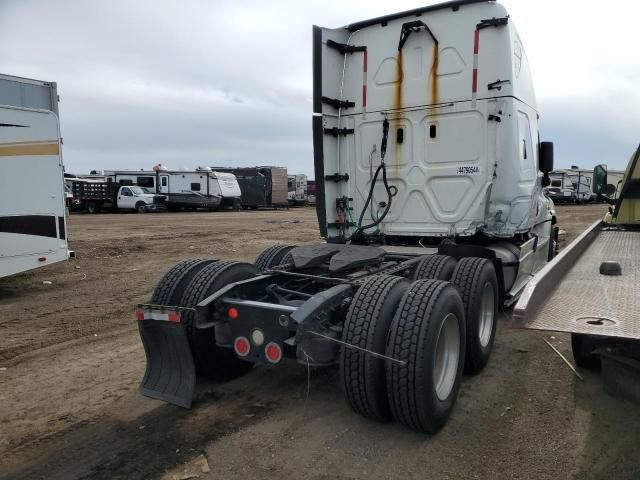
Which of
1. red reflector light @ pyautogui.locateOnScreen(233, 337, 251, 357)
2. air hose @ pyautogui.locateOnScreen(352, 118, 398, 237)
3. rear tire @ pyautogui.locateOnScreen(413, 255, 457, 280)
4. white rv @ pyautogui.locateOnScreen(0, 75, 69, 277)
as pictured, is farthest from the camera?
white rv @ pyautogui.locateOnScreen(0, 75, 69, 277)

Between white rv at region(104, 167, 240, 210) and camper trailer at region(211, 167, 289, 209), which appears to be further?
camper trailer at region(211, 167, 289, 209)

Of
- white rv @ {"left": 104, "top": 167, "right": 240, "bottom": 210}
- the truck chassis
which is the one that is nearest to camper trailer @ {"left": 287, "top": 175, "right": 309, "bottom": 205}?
white rv @ {"left": 104, "top": 167, "right": 240, "bottom": 210}

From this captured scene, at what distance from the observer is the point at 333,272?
15.2 feet

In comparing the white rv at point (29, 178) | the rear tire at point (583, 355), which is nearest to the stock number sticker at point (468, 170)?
the rear tire at point (583, 355)

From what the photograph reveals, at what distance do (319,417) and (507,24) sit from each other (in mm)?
4494

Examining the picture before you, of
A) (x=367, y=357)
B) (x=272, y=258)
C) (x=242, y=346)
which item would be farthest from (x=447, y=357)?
(x=272, y=258)

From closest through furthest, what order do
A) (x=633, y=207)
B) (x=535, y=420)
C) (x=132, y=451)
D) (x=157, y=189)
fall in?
(x=132, y=451) → (x=535, y=420) → (x=633, y=207) → (x=157, y=189)

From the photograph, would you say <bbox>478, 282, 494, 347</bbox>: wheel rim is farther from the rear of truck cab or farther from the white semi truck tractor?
the rear of truck cab

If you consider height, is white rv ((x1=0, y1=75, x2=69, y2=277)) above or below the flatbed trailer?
above

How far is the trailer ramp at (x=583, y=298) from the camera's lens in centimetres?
249

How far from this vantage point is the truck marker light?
12.2 ft

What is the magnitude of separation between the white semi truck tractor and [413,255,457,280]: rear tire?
21 mm

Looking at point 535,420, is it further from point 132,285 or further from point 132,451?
point 132,285

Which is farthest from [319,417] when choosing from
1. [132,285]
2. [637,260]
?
[132,285]
